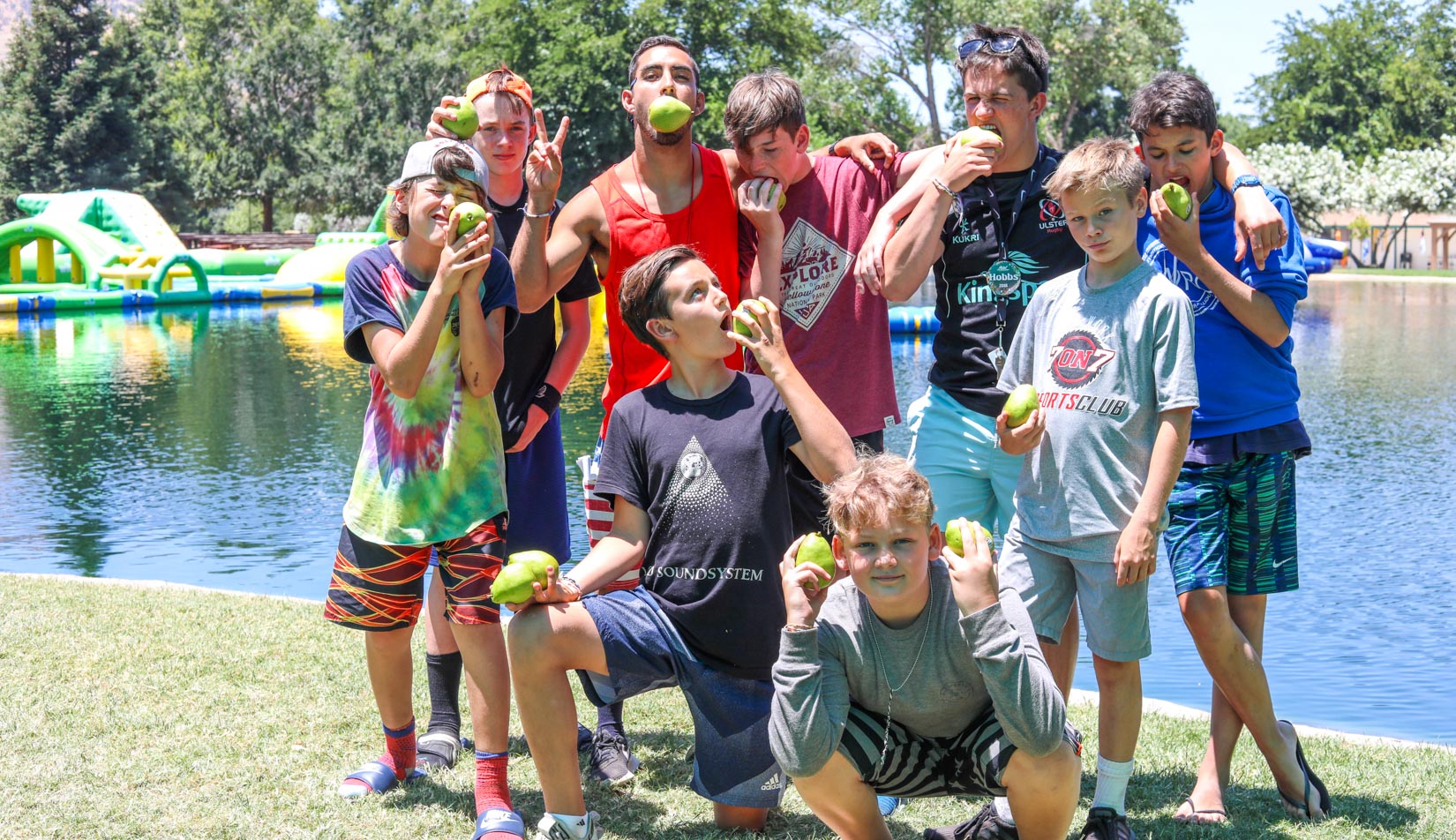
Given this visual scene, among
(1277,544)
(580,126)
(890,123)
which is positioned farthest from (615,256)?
(890,123)

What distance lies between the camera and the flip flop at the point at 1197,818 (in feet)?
12.1

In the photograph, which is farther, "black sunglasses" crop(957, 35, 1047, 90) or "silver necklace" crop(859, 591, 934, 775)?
"black sunglasses" crop(957, 35, 1047, 90)

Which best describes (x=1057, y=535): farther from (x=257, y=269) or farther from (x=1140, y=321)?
(x=257, y=269)

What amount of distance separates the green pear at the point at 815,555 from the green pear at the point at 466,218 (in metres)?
1.35

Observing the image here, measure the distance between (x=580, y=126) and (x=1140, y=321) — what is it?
4443 centimetres

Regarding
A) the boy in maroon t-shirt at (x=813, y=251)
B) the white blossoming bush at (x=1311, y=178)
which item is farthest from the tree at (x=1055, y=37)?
the boy in maroon t-shirt at (x=813, y=251)

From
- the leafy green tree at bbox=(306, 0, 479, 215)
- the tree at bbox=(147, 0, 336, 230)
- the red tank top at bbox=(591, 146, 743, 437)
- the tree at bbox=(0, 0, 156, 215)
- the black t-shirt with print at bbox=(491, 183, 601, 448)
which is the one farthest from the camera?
the tree at bbox=(147, 0, 336, 230)

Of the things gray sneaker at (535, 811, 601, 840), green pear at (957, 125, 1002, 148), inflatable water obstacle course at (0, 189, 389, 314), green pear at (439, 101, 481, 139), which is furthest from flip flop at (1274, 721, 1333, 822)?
inflatable water obstacle course at (0, 189, 389, 314)

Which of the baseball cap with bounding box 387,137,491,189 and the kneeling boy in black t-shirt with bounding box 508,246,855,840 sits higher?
the baseball cap with bounding box 387,137,491,189

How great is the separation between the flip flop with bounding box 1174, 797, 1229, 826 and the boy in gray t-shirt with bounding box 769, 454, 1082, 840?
76cm

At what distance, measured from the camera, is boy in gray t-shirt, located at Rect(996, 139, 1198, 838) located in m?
3.42

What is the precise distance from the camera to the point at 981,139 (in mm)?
3736

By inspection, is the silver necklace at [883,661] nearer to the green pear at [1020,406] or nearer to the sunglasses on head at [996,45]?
the green pear at [1020,406]

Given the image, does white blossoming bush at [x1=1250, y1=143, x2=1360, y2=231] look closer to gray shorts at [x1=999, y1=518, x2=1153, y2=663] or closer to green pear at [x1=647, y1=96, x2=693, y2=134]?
green pear at [x1=647, y1=96, x2=693, y2=134]
